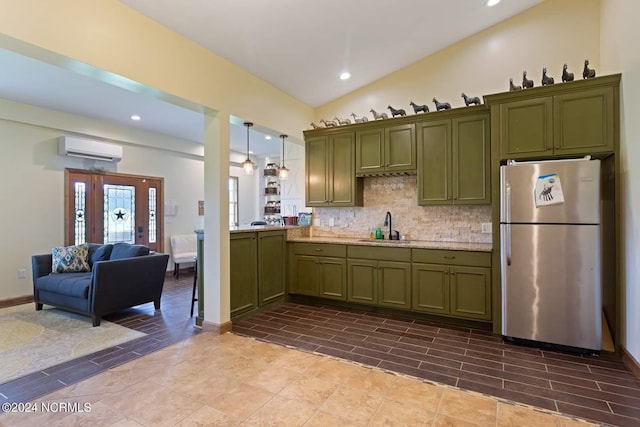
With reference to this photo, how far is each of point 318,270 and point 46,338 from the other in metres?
3.03

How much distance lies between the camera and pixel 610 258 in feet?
10.1

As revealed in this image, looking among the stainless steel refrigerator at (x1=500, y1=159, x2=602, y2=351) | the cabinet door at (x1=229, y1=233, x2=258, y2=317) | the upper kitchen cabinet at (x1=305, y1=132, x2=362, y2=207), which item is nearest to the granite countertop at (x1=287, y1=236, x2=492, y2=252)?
the stainless steel refrigerator at (x1=500, y1=159, x2=602, y2=351)

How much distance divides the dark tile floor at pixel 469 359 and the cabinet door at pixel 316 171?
5.44ft

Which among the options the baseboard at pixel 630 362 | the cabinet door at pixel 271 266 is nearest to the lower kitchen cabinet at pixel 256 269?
the cabinet door at pixel 271 266

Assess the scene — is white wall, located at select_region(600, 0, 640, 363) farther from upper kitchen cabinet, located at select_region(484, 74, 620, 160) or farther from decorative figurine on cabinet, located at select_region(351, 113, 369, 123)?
decorative figurine on cabinet, located at select_region(351, 113, 369, 123)

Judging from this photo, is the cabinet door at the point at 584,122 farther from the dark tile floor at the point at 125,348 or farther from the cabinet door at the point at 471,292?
the dark tile floor at the point at 125,348

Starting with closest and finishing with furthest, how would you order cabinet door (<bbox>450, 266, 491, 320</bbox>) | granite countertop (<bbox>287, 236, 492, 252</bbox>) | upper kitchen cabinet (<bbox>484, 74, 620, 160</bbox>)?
upper kitchen cabinet (<bbox>484, 74, 620, 160</bbox>)
cabinet door (<bbox>450, 266, 491, 320</bbox>)
granite countertop (<bbox>287, 236, 492, 252</bbox>)

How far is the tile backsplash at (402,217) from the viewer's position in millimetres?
4082

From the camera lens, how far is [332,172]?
15.5ft

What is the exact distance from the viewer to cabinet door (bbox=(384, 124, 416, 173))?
4125mm

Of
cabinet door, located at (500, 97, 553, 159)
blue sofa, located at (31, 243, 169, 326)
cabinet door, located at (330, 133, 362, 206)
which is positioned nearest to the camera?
cabinet door, located at (500, 97, 553, 159)

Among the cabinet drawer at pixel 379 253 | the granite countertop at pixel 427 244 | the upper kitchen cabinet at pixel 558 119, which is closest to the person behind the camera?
the upper kitchen cabinet at pixel 558 119

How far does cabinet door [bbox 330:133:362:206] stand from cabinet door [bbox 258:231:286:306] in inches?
37.7

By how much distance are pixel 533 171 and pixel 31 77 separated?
18.0 feet
